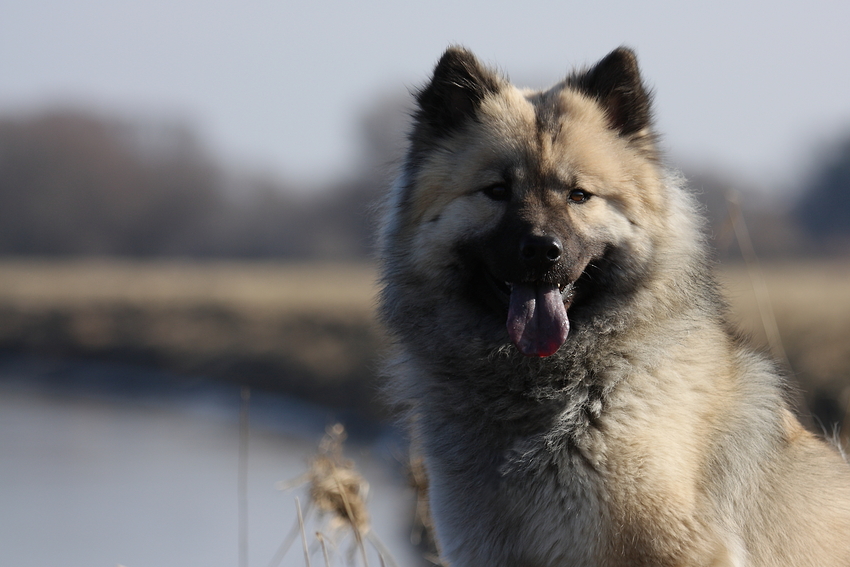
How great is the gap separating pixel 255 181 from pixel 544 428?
70.3m

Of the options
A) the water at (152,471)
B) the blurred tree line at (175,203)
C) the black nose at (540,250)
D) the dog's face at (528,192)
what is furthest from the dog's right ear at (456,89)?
the blurred tree line at (175,203)

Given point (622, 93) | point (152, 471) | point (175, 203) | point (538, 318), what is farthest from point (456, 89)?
point (175, 203)

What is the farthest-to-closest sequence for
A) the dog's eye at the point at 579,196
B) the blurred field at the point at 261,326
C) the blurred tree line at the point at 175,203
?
the blurred tree line at the point at 175,203, the blurred field at the point at 261,326, the dog's eye at the point at 579,196

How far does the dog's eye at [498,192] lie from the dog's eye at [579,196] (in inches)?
10.4

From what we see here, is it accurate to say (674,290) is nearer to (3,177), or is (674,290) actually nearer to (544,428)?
(544,428)

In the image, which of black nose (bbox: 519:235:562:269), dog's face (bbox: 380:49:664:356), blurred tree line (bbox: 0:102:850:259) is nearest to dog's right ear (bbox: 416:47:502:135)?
dog's face (bbox: 380:49:664:356)

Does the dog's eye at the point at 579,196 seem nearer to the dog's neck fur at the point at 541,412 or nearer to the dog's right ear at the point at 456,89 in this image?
the dog's neck fur at the point at 541,412

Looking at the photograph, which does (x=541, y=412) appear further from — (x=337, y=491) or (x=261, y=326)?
(x=261, y=326)

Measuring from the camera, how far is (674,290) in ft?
11.3

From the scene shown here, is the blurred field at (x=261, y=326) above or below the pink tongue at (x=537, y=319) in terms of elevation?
below

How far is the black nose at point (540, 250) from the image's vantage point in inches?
121

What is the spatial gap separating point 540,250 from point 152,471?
9872mm

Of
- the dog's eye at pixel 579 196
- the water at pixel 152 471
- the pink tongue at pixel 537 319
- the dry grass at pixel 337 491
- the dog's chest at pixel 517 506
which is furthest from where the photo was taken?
the water at pixel 152 471

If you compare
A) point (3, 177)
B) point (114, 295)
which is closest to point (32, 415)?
point (114, 295)
